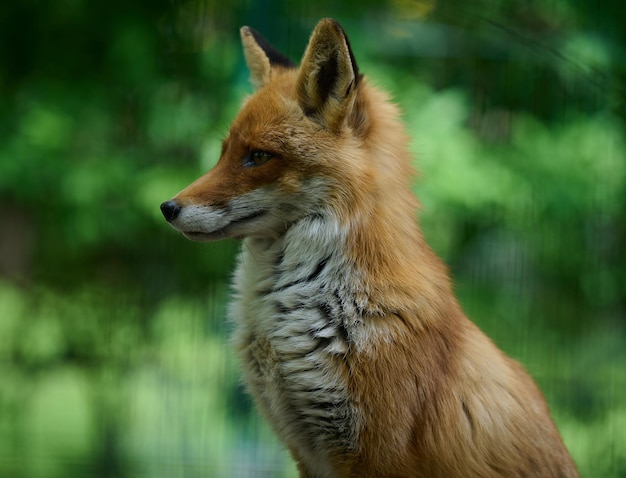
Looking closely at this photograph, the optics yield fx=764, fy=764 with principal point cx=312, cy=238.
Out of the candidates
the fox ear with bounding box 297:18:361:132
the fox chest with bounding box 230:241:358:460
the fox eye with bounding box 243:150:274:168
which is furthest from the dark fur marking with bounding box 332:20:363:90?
the fox chest with bounding box 230:241:358:460

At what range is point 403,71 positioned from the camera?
15.8 ft

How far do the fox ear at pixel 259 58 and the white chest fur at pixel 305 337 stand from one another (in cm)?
70

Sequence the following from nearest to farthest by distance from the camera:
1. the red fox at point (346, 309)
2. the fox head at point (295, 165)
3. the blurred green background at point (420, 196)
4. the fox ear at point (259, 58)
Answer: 1. the red fox at point (346, 309)
2. the fox head at point (295, 165)
3. the fox ear at point (259, 58)
4. the blurred green background at point (420, 196)

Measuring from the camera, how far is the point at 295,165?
247 cm

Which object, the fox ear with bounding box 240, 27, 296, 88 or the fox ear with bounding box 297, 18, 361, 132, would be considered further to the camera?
the fox ear with bounding box 240, 27, 296, 88

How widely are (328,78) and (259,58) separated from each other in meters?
0.49

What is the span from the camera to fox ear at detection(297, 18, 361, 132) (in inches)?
95.7

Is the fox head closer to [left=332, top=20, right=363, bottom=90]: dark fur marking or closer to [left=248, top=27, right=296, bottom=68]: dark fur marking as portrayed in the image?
[left=332, top=20, right=363, bottom=90]: dark fur marking

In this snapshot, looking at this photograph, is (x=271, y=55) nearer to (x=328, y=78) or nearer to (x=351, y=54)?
(x=328, y=78)

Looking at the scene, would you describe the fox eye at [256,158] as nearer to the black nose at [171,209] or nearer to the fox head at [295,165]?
the fox head at [295,165]

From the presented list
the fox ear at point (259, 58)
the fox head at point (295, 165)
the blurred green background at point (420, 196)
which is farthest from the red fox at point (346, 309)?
the blurred green background at point (420, 196)

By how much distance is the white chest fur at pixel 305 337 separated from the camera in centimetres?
236

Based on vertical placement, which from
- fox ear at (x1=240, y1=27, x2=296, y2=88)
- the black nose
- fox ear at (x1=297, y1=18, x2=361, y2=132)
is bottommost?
the black nose

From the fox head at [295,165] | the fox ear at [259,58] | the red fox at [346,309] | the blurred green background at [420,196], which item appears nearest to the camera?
the red fox at [346,309]
